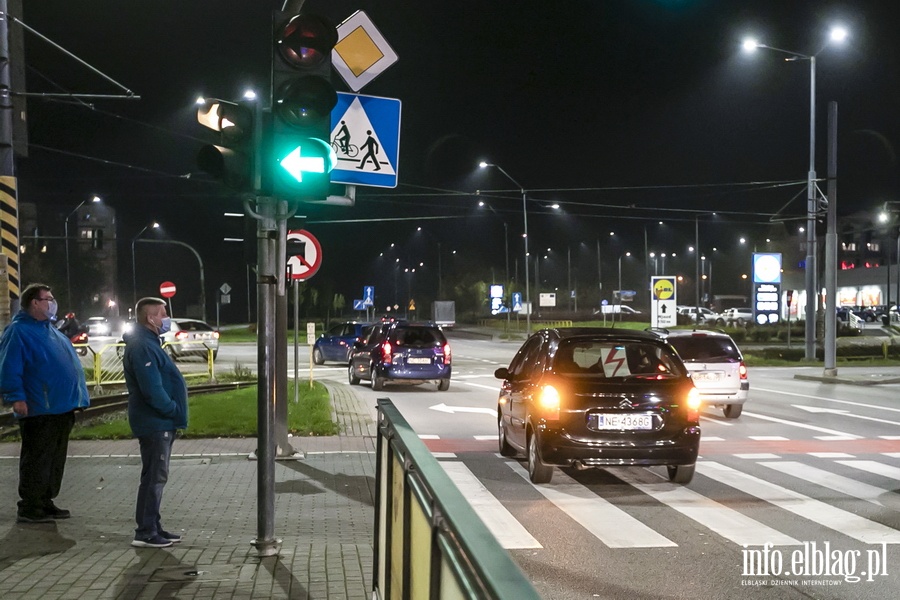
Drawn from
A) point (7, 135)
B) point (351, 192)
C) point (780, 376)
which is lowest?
point (780, 376)

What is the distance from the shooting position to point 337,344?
37.4 metres

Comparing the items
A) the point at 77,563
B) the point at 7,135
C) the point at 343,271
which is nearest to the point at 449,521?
the point at 77,563

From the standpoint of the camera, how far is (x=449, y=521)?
8.40ft

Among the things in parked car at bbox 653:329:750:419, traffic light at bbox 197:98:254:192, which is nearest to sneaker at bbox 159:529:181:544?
traffic light at bbox 197:98:254:192

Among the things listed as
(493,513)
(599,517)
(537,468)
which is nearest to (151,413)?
(493,513)

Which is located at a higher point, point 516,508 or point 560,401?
point 560,401

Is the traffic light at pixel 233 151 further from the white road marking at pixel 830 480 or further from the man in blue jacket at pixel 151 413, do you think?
the white road marking at pixel 830 480

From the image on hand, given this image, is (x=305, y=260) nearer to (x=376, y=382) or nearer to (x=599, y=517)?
(x=599, y=517)

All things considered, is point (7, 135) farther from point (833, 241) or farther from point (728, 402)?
point (833, 241)

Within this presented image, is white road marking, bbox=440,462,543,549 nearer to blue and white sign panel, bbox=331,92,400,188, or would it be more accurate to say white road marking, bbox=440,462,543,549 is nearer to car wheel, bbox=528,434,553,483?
car wheel, bbox=528,434,553,483

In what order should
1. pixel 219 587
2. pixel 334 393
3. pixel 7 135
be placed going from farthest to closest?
pixel 334 393 → pixel 7 135 → pixel 219 587

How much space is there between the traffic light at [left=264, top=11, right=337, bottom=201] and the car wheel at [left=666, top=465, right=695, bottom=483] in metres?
5.42

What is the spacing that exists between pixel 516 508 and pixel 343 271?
119m

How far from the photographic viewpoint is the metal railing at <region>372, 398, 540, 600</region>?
2.11 metres
